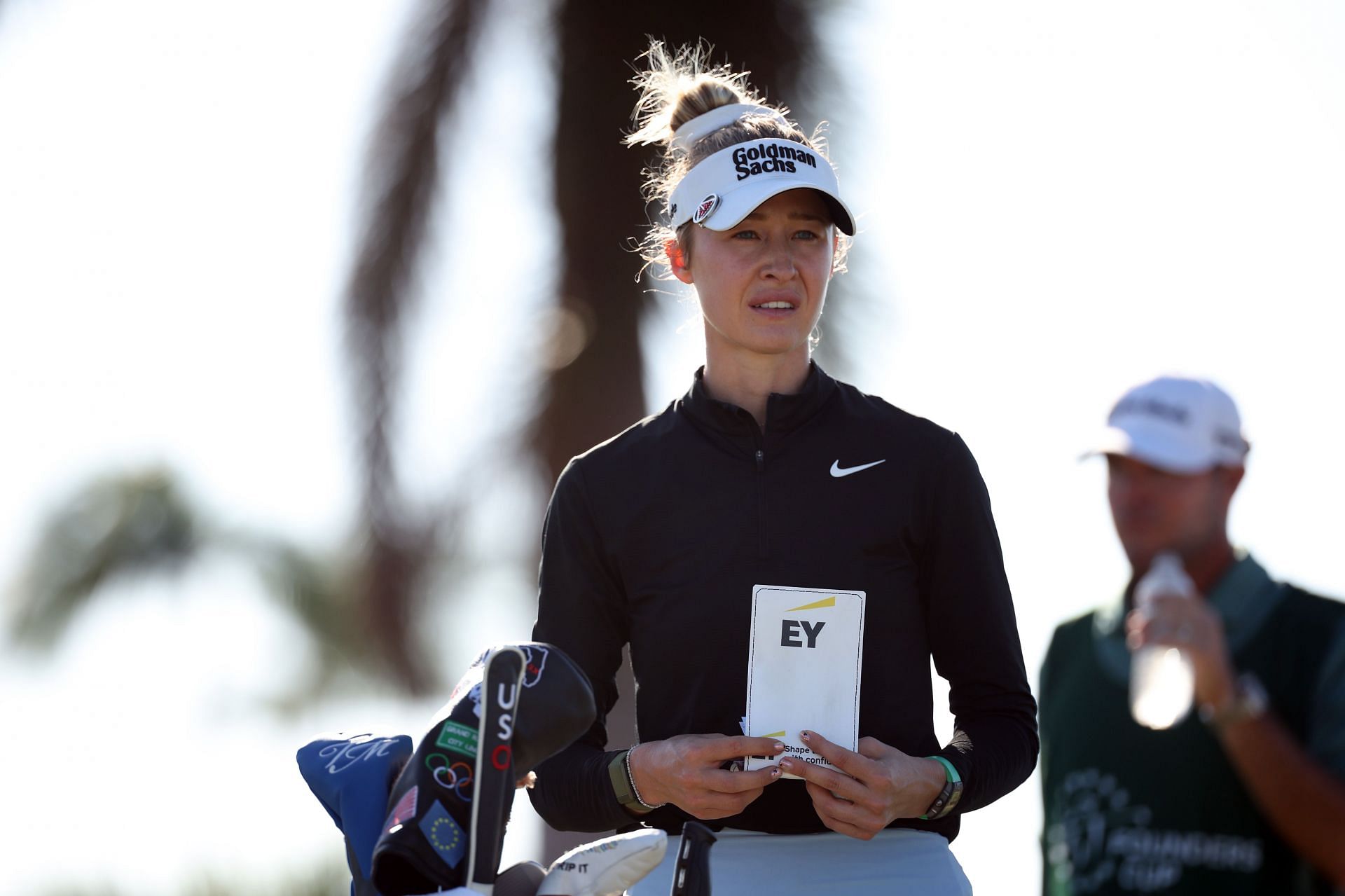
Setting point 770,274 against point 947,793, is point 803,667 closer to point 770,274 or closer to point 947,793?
point 947,793

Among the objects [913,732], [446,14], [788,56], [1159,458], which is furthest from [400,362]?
[1159,458]

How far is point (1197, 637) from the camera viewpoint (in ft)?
6.60

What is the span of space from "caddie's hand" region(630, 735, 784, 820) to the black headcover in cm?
27

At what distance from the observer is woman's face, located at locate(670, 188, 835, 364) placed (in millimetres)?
3516

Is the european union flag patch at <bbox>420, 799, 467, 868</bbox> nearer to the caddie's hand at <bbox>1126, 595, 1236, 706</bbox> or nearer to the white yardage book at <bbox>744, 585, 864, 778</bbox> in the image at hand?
the white yardage book at <bbox>744, 585, 864, 778</bbox>

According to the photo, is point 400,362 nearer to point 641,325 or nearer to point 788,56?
point 641,325

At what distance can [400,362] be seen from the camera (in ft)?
24.7

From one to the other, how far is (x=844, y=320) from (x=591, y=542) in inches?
152

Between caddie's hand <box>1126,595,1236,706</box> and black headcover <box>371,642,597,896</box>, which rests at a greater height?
caddie's hand <box>1126,595,1236,706</box>

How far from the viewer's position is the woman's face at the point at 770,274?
3.52 meters

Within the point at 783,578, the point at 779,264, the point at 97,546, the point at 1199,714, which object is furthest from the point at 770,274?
the point at 97,546

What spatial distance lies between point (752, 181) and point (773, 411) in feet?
1.69

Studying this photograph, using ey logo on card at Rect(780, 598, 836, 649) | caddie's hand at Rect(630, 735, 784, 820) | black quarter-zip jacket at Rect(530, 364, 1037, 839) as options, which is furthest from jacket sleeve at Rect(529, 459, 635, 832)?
ey logo on card at Rect(780, 598, 836, 649)

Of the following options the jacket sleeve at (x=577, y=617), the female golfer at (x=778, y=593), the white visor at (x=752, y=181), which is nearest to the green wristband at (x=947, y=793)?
the female golfer at (x=778, y=593)
